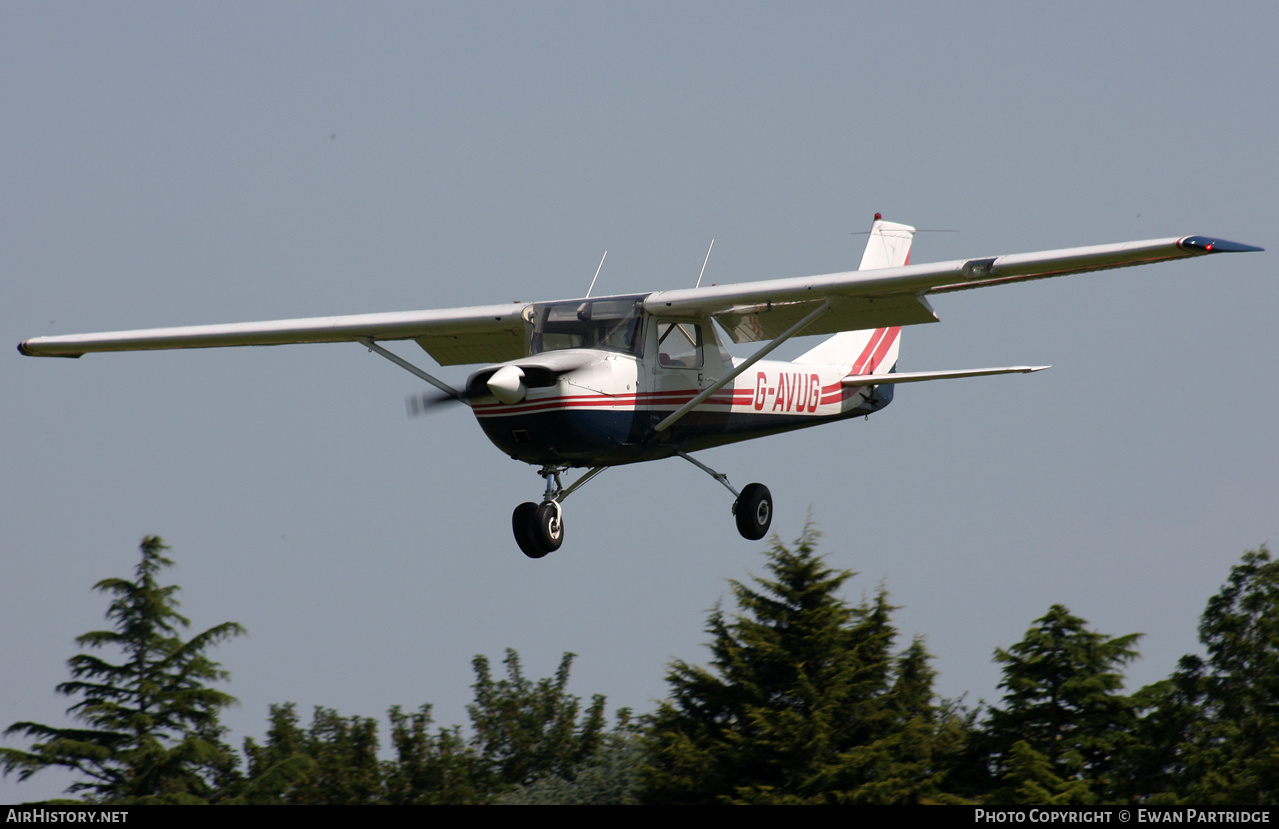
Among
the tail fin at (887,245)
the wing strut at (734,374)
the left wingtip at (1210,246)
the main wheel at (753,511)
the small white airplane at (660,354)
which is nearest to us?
the left wingtip at (1210,246)

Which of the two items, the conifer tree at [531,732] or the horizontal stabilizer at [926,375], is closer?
the horizontal stabilizer at [926,375]

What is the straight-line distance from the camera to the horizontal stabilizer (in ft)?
58.2

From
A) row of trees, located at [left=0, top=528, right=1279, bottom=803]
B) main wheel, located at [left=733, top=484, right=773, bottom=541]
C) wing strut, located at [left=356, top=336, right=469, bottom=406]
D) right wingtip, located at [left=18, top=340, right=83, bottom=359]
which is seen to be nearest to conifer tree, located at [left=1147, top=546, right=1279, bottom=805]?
row of trees, located at [left=0, top=528, right=1279, bottom=803]

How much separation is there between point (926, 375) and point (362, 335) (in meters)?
6.38

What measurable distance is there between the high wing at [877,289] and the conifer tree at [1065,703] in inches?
447

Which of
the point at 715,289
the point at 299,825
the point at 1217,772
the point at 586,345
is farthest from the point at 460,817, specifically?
the point at 1217,772

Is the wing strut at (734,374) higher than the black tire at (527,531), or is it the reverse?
the wing strut at (734,374)

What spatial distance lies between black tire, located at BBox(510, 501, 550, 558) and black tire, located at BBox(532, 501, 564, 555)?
1cm

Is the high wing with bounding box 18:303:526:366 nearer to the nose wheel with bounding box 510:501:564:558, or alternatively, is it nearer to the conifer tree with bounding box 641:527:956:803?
the nose wheel with bounding box 510:501:564:558

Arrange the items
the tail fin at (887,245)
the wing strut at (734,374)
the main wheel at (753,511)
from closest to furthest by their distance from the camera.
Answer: the wing strut at (734,374) → the main wheel at (753,511) → the tail fin at (887,245)

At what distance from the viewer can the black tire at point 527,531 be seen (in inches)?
613

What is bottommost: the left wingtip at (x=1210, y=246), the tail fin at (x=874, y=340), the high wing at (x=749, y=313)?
the left wingtip at (x=1210, y=246)

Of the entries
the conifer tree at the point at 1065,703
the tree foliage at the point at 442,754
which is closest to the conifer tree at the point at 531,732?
the tree foliage at the point at 442,754

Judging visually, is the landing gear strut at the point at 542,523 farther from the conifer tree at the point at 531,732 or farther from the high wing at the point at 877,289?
the conifer tree at the point at 531,732
